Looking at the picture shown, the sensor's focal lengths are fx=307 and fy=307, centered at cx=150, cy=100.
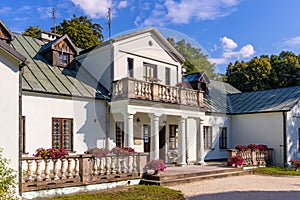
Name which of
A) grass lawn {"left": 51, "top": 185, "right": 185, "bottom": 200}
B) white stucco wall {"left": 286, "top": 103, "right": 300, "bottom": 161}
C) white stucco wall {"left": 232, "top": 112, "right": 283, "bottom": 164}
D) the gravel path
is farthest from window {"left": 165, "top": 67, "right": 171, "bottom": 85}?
grass lawn {"left": 51, "top": 185, "right": 185, "bottom": 200}

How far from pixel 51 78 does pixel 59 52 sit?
86.3 inches

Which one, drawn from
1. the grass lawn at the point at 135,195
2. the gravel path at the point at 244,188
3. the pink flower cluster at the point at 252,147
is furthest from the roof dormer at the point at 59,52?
the pink flower cluster at the point at 252,147

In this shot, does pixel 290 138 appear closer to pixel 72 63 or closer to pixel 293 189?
pixel 293 189

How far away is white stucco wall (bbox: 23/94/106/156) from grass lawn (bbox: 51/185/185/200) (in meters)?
3.83

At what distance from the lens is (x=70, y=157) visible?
Result: 1059cm

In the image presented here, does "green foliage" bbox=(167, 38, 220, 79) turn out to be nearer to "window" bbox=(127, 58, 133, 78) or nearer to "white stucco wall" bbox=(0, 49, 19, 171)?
"window" bbox=(127, 58, 133, 78)

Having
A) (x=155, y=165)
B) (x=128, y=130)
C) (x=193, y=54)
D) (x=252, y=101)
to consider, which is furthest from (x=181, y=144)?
(x=252, y=101)

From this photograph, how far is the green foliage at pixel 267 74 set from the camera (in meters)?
39.5

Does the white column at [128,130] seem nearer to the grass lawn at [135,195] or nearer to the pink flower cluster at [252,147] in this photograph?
the grass lawn at [135,195]

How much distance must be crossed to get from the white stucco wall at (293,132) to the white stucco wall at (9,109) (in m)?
16.5

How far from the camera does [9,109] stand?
8.93 metres

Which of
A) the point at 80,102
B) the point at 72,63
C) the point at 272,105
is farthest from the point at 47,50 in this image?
the point at 272,105

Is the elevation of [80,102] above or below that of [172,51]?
below

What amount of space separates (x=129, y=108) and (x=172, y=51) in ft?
20.9
